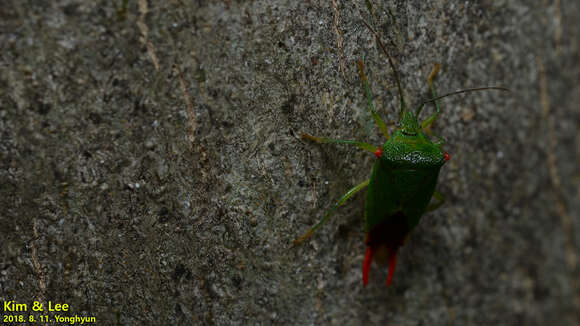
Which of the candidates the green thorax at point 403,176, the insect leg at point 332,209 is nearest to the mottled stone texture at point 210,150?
the insect leg at point 332,209

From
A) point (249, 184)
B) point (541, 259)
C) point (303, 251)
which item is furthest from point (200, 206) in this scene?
point (541, 259)

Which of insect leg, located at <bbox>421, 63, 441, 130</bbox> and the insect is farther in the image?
insect leg, located at <bbox>421, 63, 441, 130</bbox>

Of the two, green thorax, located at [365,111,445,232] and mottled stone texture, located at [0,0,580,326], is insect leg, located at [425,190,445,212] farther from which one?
green thorax, located at [365,111,445,232]

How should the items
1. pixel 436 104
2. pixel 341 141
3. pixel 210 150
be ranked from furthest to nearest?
1. pixel 436 104
2. pixel 341 141
3. pixel 210 150

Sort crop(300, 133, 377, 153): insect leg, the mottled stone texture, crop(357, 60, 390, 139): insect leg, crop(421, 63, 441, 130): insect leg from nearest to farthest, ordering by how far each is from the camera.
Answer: the mottled stone texture
crop(300, 133, 377, 153): insect leg
crop(357, 60, 390, 139): insect leg
crop(421, 63, 441, 130): insect leg

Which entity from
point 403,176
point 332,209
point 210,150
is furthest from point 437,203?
point 210,150

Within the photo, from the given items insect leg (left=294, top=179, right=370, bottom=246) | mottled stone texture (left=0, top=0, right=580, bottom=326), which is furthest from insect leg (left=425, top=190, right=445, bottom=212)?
insect leg (left=294, top=179, right=370, bottom=246)

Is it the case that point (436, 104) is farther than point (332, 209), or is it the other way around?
point (436, 104)

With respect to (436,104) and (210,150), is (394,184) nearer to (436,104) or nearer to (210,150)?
(436,104)
